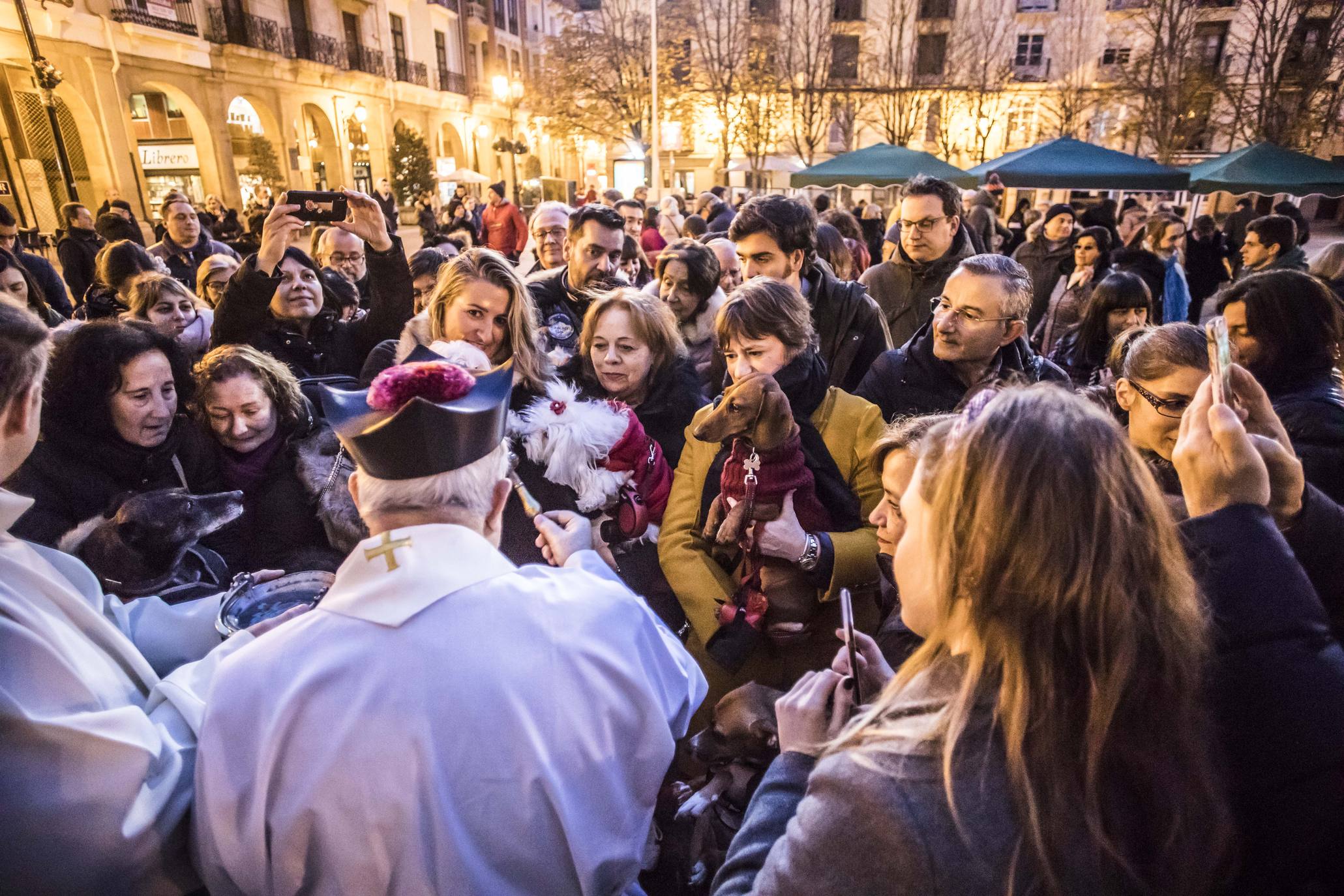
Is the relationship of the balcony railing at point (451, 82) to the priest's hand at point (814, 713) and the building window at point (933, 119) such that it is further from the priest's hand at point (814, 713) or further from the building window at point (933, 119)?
the priest's hand at point (814, 713)

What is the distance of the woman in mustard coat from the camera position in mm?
2291

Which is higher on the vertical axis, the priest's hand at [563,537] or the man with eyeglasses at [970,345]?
the man with eyeglasses at [970,345]

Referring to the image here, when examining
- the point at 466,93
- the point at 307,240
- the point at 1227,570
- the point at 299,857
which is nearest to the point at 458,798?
the point at 299,857

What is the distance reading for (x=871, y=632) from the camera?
2.39 m

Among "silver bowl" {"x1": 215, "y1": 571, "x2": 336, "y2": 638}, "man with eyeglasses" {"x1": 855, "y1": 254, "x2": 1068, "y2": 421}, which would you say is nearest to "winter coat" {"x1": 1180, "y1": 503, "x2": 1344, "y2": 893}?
"man with eyeglasses" {"x1": 855, "y1": 254, "x2": 1068, "y2": 421}

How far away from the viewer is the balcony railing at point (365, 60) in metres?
24.5

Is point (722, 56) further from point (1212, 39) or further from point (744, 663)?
point (744, 663)

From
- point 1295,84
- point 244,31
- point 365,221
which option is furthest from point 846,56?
point 365,221

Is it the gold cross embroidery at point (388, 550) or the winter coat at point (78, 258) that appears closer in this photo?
the gold cross embroidery at point (388, 550)

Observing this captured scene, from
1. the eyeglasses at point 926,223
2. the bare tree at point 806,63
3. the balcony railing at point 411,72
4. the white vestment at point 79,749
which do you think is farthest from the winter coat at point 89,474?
the balcony railing at point 411,72

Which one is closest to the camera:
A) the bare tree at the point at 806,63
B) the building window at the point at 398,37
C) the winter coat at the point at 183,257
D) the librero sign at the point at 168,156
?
the winter coat at the point at 183,257

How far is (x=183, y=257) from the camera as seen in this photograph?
6.15m

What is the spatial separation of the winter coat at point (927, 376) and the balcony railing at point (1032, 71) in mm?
30876

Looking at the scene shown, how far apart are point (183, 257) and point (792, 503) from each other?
6.37m
